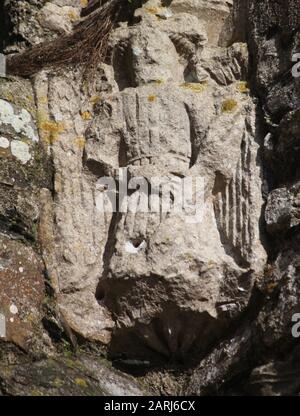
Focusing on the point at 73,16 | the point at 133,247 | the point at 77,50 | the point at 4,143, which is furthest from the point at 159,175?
the point at 73,16

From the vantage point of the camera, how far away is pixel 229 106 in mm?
5754

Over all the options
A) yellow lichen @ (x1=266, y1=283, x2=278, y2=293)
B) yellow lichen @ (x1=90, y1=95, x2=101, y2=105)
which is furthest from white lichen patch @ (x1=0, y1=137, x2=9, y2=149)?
yellow lichen @ (x1=266, y1=283, x2=278, y2=293)

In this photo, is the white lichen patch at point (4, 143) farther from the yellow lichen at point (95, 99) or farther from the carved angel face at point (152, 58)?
the carved angel face at point (152, 58)

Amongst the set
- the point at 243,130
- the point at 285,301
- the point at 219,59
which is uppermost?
the point at 219,59

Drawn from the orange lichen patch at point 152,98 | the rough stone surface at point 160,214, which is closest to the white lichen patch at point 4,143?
the rough stone surface at point 160,214

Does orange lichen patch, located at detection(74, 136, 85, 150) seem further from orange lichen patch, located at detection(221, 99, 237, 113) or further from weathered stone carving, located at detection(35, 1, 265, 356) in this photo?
orange lichen patch, located at detection(221, 99, 237, 113)

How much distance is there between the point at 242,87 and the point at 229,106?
14 cm

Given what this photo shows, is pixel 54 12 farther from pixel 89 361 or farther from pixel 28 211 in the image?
pixel 89 361

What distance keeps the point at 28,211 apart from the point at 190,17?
135cm

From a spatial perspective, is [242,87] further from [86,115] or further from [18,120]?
[18,120]

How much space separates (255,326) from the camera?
16.8 ft

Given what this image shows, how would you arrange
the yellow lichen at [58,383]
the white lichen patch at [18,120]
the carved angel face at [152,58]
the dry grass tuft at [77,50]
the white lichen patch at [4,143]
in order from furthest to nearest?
the dry grass tuft at [77,50]
the carved angel face at [152,58]
the white lichen patch at [18,120]
the white lichen patch at [4,143]
the yellow lichen at [58,383]

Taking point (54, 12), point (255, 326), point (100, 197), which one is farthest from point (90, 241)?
point (54, 12)

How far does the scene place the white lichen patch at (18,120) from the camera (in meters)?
5.86
